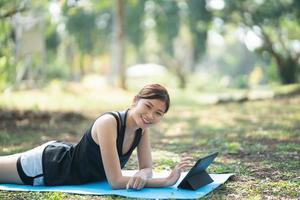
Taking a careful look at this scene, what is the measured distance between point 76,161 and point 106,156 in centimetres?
46

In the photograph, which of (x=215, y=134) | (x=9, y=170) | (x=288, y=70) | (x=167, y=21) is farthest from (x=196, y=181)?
(x=167, y=21)

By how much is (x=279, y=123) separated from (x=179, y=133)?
2.09m

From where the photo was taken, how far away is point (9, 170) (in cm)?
466

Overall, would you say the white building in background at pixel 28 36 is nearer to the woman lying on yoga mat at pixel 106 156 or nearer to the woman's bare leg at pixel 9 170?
the woman's bare leg at pixel 9 170

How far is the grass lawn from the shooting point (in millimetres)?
4688

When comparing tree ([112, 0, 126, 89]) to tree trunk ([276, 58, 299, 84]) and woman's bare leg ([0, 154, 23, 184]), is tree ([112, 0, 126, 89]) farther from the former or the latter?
woman's bare leg ([0, 154, 23, 184])

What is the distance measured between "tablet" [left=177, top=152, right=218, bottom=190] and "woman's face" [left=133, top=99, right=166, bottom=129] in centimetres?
54

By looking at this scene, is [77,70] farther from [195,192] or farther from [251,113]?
[195,192]

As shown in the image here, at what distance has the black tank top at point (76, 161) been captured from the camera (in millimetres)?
4457

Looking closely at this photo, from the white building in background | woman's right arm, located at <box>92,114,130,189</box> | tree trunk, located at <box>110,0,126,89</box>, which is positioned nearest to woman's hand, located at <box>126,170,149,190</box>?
woman's right arm, located at <box>92,114,130,189</box>

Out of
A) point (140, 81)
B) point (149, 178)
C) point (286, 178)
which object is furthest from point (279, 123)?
point (140, 81)

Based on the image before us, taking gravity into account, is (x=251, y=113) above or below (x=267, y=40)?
below

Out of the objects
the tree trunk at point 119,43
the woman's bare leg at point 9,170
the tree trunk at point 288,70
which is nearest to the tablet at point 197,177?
the woman's bare leg at point 9,170

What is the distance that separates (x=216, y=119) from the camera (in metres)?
11.4
